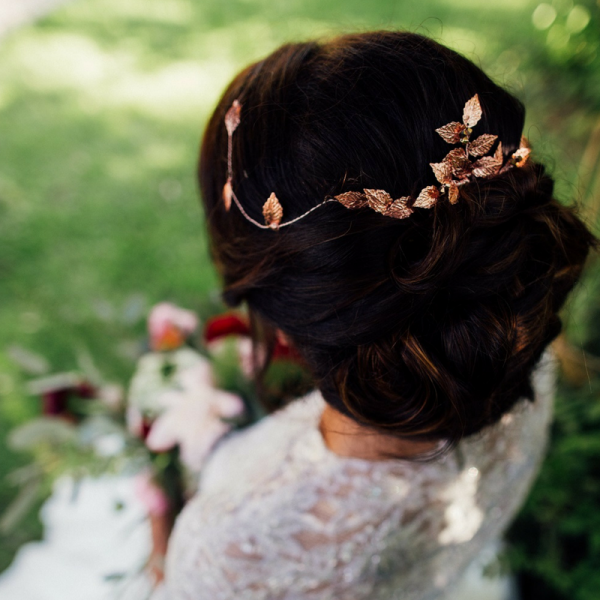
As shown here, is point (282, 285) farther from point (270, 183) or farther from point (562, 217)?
point (562, 217)

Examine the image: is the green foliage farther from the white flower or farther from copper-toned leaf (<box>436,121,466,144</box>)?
copper-toned leaf (<box>436,121,466,144</box>)

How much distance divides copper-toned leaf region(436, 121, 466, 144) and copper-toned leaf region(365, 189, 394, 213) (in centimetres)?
11

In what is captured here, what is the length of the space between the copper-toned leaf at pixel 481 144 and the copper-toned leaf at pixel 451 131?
2 centimetres

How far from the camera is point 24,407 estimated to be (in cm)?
175

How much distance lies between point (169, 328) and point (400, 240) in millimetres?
870

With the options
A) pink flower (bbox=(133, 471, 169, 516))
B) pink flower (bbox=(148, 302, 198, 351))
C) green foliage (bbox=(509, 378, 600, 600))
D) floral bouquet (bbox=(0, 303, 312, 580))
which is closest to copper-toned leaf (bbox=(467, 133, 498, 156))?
floral bouquet (bbox=(0, 303, 312, 580))

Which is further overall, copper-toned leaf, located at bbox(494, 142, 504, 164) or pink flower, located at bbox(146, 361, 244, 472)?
pink flower, located at bbox(146, 361, 244, 472)

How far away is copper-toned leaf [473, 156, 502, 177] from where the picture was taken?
2.47 feet

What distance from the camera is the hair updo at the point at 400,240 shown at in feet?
2.42

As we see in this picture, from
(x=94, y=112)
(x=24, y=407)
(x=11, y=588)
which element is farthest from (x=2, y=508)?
(x=94, y=112)

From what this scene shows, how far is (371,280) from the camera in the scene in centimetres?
76

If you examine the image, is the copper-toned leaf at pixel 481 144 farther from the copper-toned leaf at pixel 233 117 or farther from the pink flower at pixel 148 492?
the pink flower at pixel 148 492

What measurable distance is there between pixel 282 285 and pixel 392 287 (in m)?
0.19

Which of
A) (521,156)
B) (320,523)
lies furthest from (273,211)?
(320,523)
